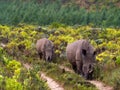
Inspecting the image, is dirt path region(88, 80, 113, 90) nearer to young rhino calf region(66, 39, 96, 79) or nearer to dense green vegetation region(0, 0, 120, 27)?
young rhino calf region(66, 39, 96, 79)

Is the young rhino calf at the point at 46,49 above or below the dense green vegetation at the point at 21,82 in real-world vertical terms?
below

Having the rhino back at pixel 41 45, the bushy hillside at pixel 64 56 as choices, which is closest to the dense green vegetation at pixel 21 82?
the bushy hillside at pixel 64 56

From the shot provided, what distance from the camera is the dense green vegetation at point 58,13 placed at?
7126 centimetres

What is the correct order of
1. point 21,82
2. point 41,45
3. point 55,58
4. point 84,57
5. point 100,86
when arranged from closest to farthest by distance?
point 21,82 < point 100,86 < point 84,57 < point 55,58 < point 41,45

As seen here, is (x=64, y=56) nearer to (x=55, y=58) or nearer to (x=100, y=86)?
(x=55, y=58)

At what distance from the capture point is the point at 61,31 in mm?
40562

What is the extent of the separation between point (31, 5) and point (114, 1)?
802 inches

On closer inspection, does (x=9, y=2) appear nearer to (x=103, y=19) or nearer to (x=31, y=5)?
(x=31, y=5)

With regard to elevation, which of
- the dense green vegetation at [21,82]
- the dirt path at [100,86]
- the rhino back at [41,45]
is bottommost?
the dirt path at [100,86]

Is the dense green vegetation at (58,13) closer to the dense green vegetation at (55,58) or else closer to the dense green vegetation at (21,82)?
the dense green vegetation at (55,58)

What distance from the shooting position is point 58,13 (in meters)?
82.8

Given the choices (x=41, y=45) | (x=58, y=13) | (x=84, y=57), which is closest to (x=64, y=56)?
(x=41, y=45)

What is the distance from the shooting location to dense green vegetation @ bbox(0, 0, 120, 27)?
71.3 m

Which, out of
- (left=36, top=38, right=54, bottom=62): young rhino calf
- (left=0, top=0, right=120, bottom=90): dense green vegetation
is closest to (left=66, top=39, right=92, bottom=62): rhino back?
(left=0, top=0, right=120, bottom=90): dense green vegetation
